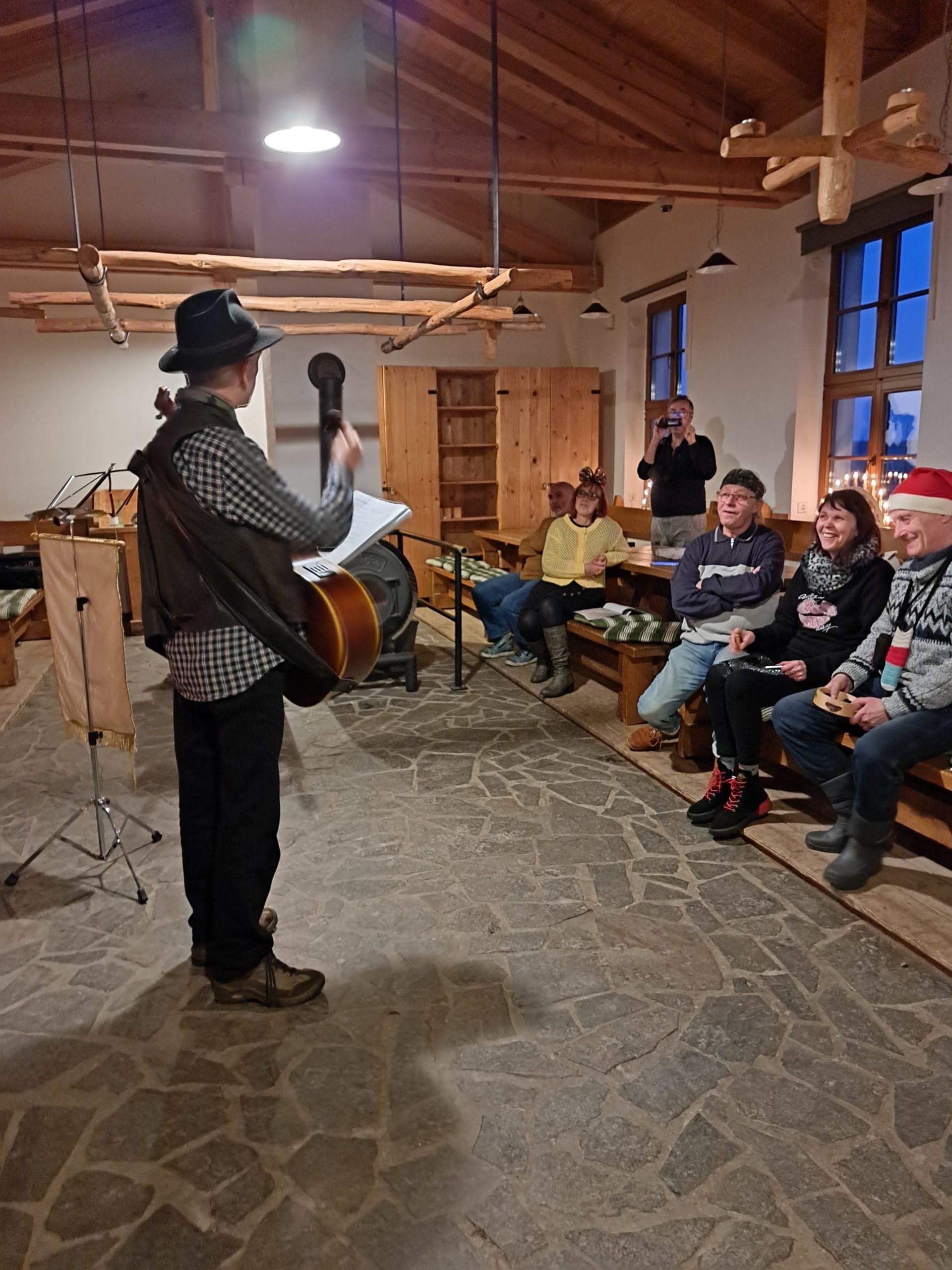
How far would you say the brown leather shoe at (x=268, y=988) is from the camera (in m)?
2.46

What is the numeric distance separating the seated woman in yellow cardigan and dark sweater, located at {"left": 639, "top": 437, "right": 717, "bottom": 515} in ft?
1.95

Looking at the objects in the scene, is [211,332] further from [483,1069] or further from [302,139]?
[302,139]

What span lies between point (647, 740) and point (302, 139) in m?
3.19

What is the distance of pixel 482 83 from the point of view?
7.98 meters

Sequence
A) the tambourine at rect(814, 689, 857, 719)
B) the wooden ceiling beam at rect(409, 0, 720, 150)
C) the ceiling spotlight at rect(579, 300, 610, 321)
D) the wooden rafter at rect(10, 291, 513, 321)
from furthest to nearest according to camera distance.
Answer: the ceiling spotlight at rect(579, 300, 610, 321), the wooden ceiling beam at rect(409, 0, 720, 150), the wooden rafter at rect(10, 291, 513, 321), the tambourine at rect(814, 689, 857, 719)

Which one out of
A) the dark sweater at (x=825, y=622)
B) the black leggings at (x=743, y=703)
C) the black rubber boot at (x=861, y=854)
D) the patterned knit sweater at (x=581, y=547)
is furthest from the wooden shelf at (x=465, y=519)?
the black rubber boot at (x=861, y=854)

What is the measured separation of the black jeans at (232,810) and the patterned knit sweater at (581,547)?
3480 millimetres

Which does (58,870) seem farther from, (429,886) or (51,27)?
(51,27)

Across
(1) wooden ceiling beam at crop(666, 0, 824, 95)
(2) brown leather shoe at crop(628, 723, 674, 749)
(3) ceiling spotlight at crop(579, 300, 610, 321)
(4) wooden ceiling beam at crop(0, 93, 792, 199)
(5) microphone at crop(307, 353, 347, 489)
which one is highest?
(1) wooden ceiling beam at crop(666, 0, 824, 95)

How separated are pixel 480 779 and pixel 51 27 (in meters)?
6.85

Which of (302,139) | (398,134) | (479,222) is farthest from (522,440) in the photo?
(302,139)

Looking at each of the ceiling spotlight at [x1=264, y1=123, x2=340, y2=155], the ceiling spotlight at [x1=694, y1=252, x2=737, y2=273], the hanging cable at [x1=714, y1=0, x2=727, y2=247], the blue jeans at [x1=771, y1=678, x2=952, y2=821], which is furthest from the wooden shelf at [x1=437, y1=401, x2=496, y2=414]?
the blue jeans at [x1=771, y1=678, x2=952, y2=821]

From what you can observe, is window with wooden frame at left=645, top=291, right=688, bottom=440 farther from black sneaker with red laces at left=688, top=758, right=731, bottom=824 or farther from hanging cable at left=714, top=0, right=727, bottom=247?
black sneaker with red laces at left=688, top=758, right=731, bottom=824

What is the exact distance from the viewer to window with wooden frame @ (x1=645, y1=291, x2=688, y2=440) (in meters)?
8.52
